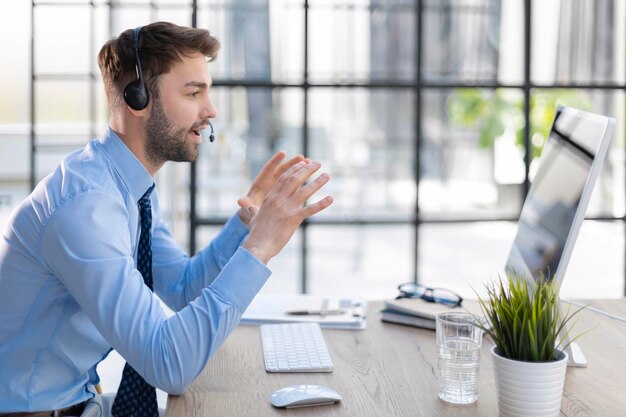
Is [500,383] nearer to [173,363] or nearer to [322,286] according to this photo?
[173,363]

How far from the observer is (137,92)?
1646 millimetres

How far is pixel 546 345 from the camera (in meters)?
1.29

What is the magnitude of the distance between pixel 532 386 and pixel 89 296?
736 millimetres

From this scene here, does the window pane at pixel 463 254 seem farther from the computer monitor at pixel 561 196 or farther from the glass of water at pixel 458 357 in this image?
the glass of water at pixel 458 357

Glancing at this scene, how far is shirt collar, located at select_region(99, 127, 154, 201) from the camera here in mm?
1660

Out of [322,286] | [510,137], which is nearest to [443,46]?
[510,137]

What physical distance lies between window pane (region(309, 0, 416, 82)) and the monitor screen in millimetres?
1633

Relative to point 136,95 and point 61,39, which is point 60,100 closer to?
point 61,39

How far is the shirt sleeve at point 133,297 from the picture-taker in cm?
144

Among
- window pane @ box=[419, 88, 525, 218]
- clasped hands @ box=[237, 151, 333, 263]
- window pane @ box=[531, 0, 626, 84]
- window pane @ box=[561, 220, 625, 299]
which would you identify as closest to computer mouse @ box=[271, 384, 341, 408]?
clasped hands @ box=[237, 151, 333, 263]

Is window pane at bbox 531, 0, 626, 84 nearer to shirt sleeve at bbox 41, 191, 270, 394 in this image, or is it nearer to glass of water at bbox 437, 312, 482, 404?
glass of water at bbox 437, 312, 482, 404

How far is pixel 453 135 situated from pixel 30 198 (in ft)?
15.0

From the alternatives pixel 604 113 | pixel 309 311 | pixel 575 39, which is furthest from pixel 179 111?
pixel 604 113


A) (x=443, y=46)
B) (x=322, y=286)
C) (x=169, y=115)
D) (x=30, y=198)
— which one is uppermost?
(x=443, y=46)
